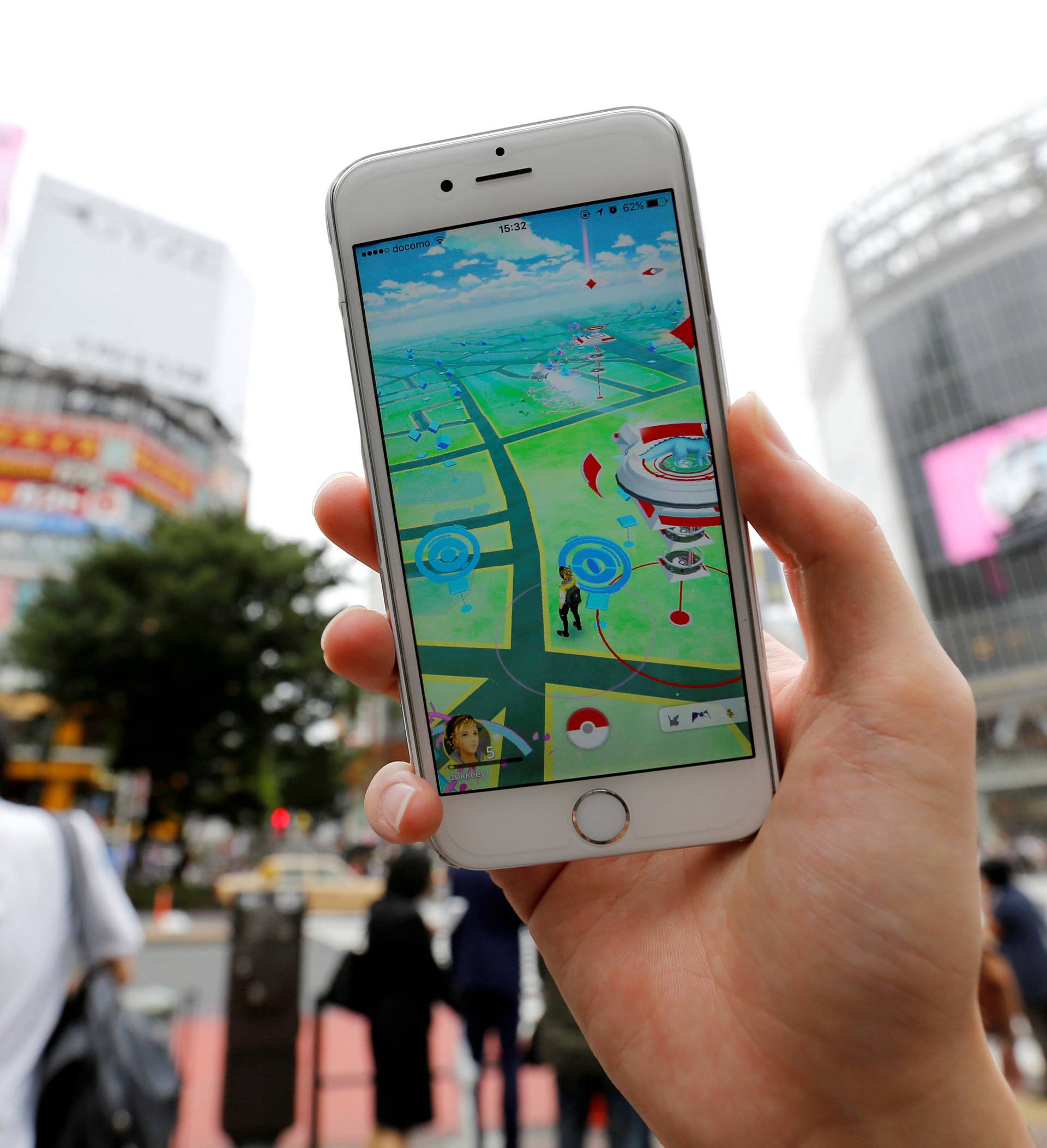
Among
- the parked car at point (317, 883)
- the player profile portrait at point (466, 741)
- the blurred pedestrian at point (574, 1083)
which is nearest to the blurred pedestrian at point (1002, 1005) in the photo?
the blurred pedestrian at point (574, 1083)

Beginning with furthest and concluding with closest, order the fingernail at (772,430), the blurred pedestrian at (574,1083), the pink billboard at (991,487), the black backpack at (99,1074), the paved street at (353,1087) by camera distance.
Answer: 1. the pink billboard at (991,487)
2. the paved street at (353,1087)
3. the blurred pedestrian at (574,1083)
4. the black backpack at (99,1074)
5. the fingernail at (772,430)

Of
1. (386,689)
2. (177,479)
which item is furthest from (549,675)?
(177,479)

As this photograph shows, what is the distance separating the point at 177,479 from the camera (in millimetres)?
43562

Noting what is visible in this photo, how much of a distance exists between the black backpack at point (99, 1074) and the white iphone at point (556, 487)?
1511mm

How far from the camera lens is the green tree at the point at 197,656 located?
903 inches

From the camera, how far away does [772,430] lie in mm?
1731

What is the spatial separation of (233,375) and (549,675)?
41.4 meters

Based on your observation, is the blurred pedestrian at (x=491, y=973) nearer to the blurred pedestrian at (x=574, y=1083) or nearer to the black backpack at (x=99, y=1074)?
the blurred pedestrian at (x=574, y=1083)

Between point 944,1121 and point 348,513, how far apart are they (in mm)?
1629

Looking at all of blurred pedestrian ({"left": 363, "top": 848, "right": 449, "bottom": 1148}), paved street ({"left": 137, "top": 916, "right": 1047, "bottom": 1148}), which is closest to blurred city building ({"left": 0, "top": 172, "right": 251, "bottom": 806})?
paved street ({"left": 137, "top": 916, "right": 1047, "bottom": 1148})

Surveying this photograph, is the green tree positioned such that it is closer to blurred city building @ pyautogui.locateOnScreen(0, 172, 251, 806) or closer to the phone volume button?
blurred city building @ pyautogui.locateOnScreen(0, 172, 251, 806)

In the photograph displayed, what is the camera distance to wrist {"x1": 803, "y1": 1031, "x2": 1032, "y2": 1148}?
1.37 meters

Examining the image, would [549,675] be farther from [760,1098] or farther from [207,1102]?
[207,1102]

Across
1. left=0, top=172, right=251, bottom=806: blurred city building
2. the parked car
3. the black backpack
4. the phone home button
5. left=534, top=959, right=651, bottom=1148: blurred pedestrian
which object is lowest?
the parked car
